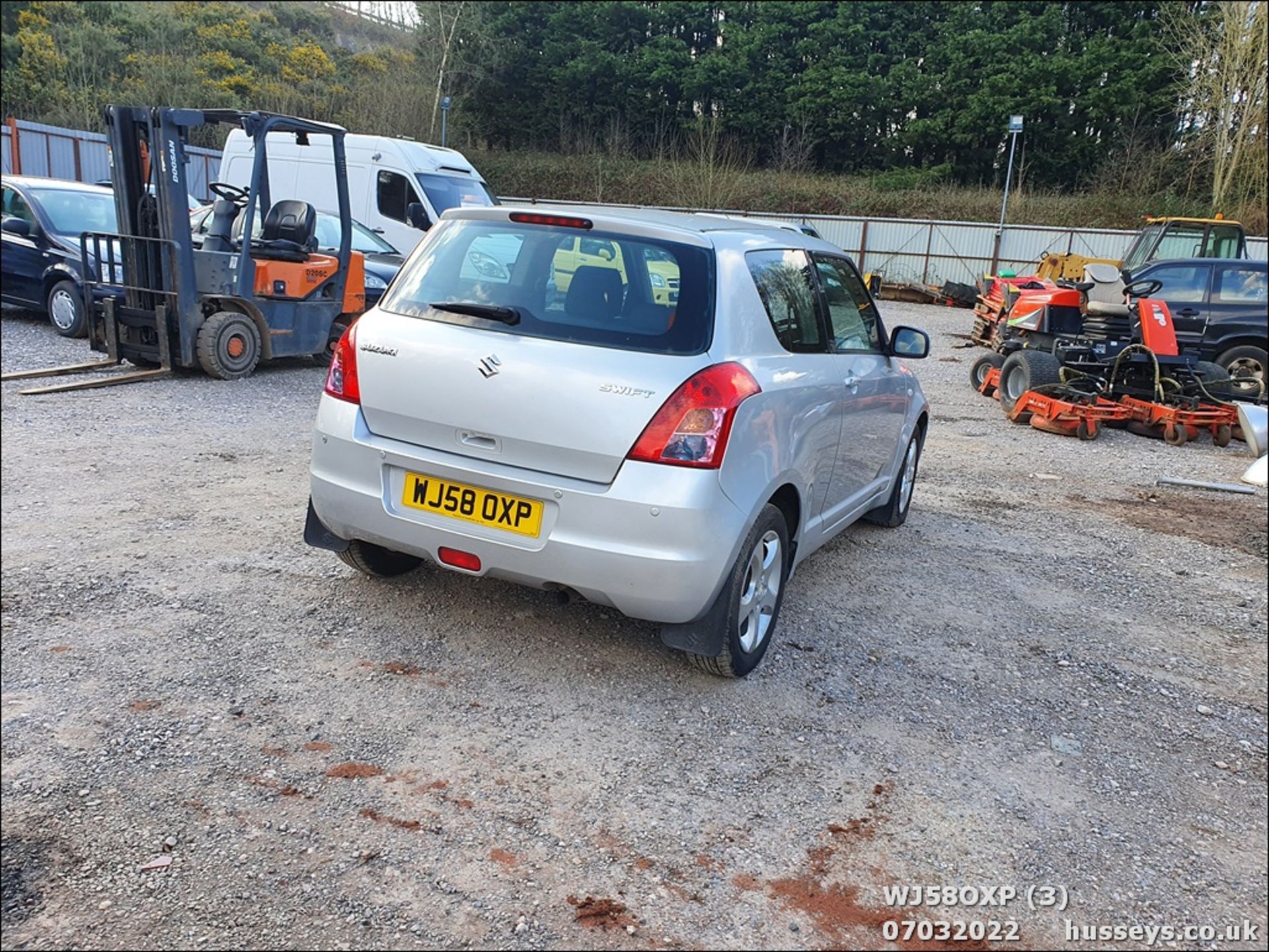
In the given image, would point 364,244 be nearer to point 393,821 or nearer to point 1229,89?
point 393,821

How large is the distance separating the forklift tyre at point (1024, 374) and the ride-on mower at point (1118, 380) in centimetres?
1

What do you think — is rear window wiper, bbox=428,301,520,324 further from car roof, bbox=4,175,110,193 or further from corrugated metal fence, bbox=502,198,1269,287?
corrugated metal fence, bbox=502,198,1269,287

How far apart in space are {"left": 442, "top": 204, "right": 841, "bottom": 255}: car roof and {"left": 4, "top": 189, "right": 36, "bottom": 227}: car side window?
337 inches

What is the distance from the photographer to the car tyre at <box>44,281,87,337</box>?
8.46 meters

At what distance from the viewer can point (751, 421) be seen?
11.2 ft

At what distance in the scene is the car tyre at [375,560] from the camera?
163 inches

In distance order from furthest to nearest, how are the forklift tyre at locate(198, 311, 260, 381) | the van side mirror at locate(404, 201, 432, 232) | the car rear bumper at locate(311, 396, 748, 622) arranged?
the van side mirror at locate(404, 201, 432, 232) → the forklift tyre at locate(198, 311, 260, 381) → the car rear bumper at locate(311, 396, 748, 622)

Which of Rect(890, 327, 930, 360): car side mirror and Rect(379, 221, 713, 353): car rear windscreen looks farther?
Rect(890, 327, 930, 360): car side mirror

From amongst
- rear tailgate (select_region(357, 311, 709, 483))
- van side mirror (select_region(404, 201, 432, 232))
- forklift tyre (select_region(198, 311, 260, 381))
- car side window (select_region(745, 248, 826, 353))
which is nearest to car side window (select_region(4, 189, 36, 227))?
forklift tyre (select_region(198, 311, 260, 381))

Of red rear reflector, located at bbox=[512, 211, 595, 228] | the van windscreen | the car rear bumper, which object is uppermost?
the van windscreen

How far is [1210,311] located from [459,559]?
11776 mm

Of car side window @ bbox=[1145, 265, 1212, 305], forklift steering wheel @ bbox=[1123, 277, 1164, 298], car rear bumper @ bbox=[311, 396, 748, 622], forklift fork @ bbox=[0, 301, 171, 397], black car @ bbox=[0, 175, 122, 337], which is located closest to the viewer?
car rear bumper @ bbox=[311, 396, 748, 622]

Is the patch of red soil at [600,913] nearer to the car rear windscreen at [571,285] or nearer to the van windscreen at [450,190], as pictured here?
the car rear windscreen at [571,285]

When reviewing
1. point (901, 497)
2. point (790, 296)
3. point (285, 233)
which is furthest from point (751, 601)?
point (285, 233)
